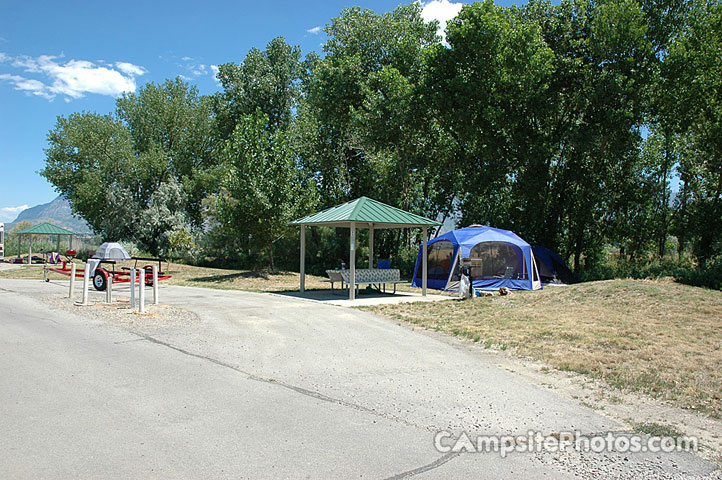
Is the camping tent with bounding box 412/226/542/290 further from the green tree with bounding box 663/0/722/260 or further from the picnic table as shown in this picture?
the green tree with bounding box 663/0/722/260

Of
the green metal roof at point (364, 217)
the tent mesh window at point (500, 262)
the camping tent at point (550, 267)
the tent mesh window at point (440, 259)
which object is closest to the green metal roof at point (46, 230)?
the green metal roof at point (364, 217)

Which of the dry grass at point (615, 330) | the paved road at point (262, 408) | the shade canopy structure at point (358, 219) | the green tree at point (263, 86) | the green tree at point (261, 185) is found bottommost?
the paved road at point (262, 408)

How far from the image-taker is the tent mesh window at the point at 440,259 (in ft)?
65.9

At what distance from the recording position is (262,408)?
5.05 m

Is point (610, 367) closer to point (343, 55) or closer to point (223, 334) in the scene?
point (223, 334)

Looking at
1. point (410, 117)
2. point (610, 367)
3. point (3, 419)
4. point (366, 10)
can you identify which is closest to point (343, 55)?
point (366, 10)

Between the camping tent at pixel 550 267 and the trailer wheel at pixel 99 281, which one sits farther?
the camping tent at pixel 550 267

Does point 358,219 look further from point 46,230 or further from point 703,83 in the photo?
point 46,230

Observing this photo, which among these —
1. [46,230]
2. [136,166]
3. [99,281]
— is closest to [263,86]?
[136,166]

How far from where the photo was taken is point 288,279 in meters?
24.9

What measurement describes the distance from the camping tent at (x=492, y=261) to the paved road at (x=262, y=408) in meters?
11.0

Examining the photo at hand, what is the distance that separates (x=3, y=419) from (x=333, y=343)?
4.80 m

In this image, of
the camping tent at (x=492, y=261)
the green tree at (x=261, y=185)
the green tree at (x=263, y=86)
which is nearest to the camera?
the camping tent at (x=492, y=261)

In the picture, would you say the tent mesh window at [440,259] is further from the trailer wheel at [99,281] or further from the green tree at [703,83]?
the trailer wheel at [99,281]
